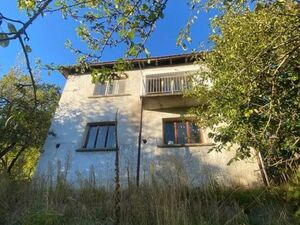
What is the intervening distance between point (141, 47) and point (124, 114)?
390 inches

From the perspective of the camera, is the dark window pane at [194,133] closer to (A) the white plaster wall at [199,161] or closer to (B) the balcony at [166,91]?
(A) the white plaster wall at [199,161]

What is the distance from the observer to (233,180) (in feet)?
34.8

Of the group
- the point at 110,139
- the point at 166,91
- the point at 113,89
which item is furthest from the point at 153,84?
A: the point at 110,139

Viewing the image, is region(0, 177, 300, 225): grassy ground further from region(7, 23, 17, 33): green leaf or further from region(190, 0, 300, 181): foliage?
region(7, 23, 17, 33): green leaf

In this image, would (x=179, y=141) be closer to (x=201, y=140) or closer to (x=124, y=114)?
(x=201, y=140)

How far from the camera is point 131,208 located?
225 inches

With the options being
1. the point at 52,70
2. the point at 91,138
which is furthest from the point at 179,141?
the point at 52,70

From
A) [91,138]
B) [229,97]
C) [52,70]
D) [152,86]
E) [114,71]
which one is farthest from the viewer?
[152,86]

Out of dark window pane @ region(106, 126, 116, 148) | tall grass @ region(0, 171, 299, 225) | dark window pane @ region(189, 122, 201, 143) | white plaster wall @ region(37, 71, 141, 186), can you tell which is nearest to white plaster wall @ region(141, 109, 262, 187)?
dark window pane @ region(189, 122, 201, 143)

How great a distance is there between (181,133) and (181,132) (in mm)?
58

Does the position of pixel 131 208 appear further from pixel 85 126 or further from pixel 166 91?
pixel 166 91

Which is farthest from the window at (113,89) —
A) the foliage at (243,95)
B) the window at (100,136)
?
the foliage at (243,95)

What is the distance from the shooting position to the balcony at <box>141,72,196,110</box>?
12725mm

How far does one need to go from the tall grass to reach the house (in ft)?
11.4
